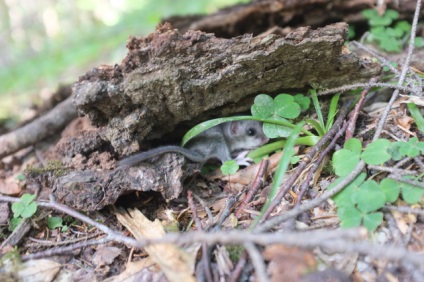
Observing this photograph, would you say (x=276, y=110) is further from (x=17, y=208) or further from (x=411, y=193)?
(x=17, y=208)

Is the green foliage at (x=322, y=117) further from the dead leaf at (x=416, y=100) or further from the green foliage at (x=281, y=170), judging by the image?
the dead leaf at (x=416, y=100)

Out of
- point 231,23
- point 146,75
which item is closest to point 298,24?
point 231,23

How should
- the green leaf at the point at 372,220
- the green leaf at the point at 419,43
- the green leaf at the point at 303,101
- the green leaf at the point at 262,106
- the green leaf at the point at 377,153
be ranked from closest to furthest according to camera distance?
the green leaf at the point at 372,220 → the green leaf at the point at 377,153 → the green leaf at the point at 262,106 → the green leaf at the point at 303,101 → the green leaf at the point at 419,43

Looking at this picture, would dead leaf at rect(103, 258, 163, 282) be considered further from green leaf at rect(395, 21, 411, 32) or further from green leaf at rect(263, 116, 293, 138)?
green leaf at rect(395, 21, 411, 32)

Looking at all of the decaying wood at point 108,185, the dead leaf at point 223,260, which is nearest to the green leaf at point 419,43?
the decaying wood at point 108,185

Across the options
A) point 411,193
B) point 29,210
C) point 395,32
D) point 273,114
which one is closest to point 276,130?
point 273,114

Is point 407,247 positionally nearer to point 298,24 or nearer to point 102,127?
point 102,127
